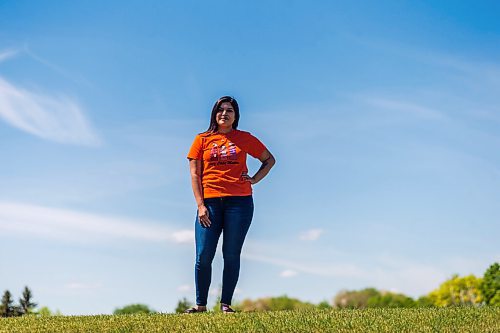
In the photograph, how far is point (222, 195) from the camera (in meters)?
10.5

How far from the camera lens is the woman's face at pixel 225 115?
10648mm

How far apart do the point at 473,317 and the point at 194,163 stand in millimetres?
4498

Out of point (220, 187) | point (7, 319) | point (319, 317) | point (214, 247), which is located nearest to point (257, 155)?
point (220, 187)

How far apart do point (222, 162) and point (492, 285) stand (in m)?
41.8

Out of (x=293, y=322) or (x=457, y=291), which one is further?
(x=457, y=291)

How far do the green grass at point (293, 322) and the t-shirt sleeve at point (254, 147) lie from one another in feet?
7.93

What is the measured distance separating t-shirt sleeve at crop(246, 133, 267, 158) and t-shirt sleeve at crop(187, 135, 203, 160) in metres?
0.72

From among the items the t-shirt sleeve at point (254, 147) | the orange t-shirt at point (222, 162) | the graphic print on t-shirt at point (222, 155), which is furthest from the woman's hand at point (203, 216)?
the t-shirt sleeve at point (254, 147)

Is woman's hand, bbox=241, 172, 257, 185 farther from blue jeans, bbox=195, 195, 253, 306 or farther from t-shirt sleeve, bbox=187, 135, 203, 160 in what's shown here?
t-shirt sleeve, bbox=187, 135, 203, 160

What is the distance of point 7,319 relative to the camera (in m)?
11.2

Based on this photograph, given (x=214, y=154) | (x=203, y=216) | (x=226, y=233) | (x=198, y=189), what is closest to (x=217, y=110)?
(x=214, y=154)

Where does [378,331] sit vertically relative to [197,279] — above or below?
below

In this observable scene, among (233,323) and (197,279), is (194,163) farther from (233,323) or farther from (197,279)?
(233,323)

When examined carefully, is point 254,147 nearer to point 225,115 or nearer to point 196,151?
point 225,115
